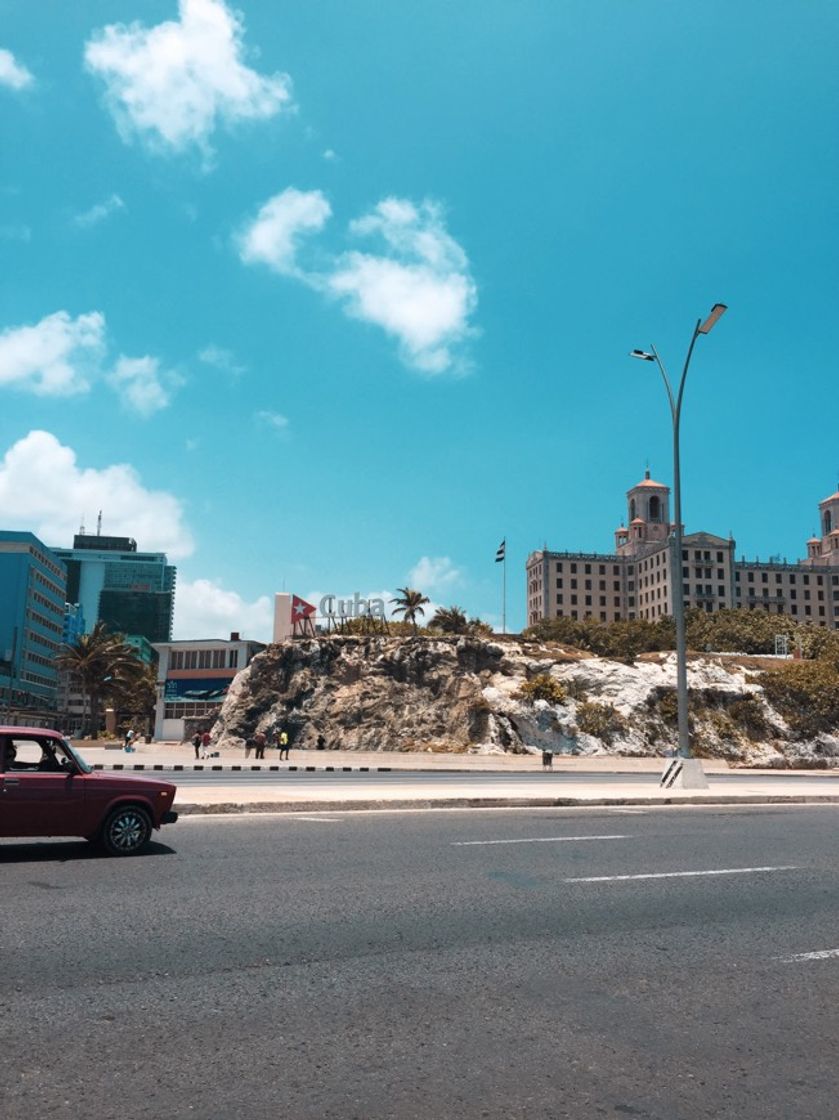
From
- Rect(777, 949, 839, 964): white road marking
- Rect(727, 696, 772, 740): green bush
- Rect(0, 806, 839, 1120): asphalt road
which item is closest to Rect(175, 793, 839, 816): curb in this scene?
Rect(0, 806, 839, 1120): asphalt road

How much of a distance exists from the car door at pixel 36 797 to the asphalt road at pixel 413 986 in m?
0.38

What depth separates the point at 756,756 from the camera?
64.2 metres

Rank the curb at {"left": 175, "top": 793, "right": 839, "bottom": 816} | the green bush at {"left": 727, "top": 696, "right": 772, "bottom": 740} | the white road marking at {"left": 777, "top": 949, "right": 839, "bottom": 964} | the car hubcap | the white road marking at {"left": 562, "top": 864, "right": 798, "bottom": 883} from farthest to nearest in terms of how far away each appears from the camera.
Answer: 1. the green bush at {"left": 727, "top": 696, "right": 772, "bottom": 740}
2. the curb at {"left": 175, "top": 793, "right": 839, "bottom": 816}
3. the car hubcap
4. the white road marking at {"left": 562, "top": 864, "right": 798, "bottom": 883}
5. the white road marking at {"left": 777, "top": 949, "right": 839, "bottom": 964}

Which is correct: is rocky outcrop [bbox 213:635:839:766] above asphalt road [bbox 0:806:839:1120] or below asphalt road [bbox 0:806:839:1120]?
above

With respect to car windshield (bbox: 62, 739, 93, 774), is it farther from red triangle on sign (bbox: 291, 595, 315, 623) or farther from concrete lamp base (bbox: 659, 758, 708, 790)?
red triangle on sign (bbox: 291, 595, 315, 623)

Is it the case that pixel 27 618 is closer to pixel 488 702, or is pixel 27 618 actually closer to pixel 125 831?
pixel 488 702

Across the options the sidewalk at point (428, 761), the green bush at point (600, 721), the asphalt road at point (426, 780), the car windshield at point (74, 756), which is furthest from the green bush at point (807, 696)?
the car windshield at point (74, 756)

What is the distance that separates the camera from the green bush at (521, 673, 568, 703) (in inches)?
2557

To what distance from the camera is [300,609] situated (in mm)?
78375

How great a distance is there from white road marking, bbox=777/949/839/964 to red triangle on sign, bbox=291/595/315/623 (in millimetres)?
72733

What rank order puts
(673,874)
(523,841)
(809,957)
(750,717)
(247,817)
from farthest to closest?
(750,717)
(247,817)
(523,841)
(673,874)
(809,957)

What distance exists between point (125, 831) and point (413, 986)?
5954 millimetres

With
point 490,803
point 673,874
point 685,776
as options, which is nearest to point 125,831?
point 673,874

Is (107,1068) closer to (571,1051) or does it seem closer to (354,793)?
(571,1051)
